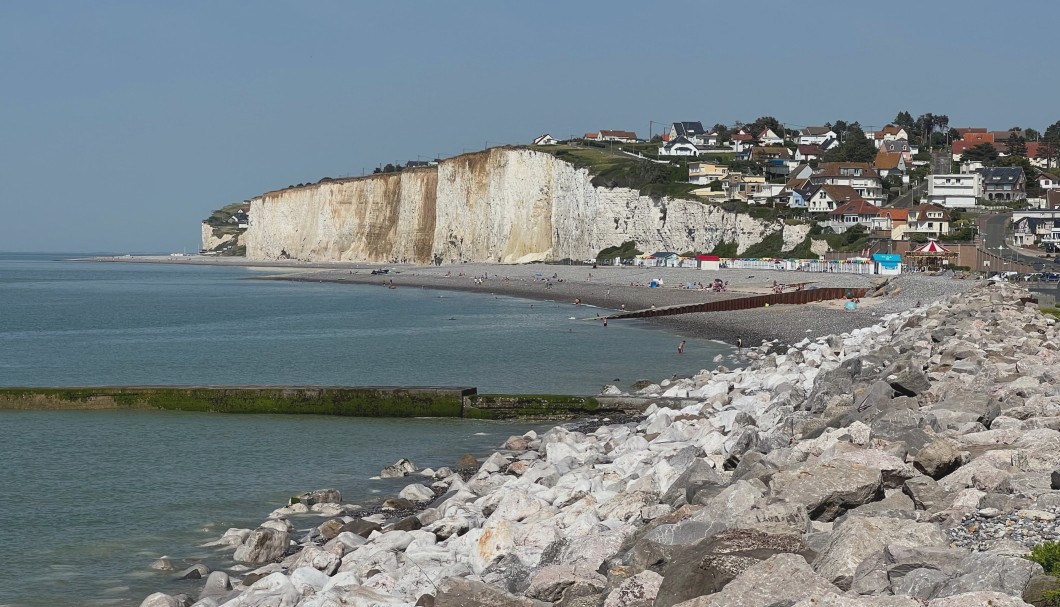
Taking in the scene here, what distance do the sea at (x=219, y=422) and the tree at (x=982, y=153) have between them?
65.4 metres

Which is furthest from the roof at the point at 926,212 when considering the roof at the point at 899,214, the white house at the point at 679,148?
the white house at the point at 679,148

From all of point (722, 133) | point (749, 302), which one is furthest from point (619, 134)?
point (749, 302)

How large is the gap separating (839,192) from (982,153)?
94.3 ft

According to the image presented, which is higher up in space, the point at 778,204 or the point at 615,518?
the point at 778,204

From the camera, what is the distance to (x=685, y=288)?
56.0 m

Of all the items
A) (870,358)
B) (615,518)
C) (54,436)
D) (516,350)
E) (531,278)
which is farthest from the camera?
(531,278)

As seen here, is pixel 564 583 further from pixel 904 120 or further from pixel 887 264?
pixel 904 120

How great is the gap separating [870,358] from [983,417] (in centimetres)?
538

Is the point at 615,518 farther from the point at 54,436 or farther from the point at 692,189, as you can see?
the point at 692,189

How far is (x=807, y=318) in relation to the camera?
3619 cm

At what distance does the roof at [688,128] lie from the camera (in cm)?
11906

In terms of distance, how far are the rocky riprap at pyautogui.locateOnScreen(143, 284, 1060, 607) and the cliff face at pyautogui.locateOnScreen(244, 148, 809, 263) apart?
2437 inches

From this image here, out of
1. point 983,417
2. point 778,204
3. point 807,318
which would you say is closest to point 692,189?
point 778,204

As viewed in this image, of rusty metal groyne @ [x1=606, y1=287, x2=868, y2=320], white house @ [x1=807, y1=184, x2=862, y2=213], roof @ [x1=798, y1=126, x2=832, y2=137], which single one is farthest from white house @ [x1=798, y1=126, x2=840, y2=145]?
rusty metal groyne @ [x1=606, y1=287, x2=868, y2=320]
